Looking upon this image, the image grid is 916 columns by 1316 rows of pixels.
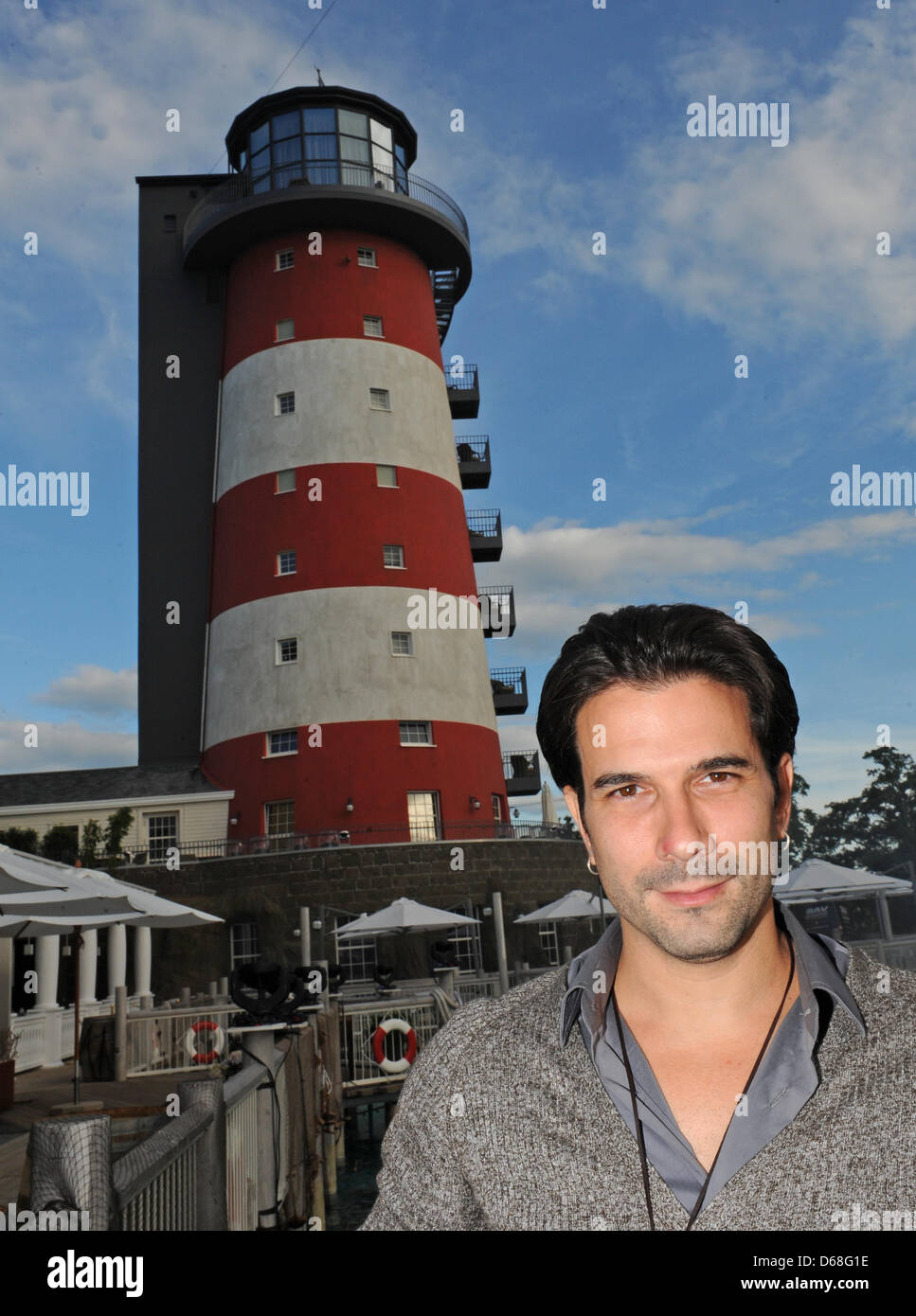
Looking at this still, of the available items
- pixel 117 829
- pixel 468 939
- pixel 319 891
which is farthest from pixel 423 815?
pixel 117 829

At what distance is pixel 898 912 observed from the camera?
44281 mm

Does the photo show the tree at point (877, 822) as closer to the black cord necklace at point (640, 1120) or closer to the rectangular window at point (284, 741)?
the rectangular window at point (284, 741)

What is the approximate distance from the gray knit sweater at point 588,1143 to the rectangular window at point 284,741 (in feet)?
96.7

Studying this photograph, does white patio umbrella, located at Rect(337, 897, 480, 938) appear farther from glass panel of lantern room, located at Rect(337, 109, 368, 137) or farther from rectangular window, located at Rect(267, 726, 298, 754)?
glass panel of lantern room, located at Rect(337, 109, 368, 137)

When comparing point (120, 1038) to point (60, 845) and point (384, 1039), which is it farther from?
point (60, 845)

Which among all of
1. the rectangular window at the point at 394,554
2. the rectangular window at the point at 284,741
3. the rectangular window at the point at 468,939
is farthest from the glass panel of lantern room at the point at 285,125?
the rectangular window at the point at 468,939

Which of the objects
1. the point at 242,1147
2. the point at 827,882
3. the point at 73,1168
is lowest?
the point at 242,1147

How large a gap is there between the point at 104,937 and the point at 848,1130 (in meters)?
→ 29.3

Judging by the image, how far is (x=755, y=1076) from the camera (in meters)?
1.94

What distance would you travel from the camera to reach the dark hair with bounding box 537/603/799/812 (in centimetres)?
220

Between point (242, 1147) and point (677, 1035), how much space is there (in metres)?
5.53
